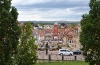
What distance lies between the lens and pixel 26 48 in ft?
90.4

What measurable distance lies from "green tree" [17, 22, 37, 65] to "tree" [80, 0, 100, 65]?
20.7 feet

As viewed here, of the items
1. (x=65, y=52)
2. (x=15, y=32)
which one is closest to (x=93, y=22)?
(x=15, y=32)

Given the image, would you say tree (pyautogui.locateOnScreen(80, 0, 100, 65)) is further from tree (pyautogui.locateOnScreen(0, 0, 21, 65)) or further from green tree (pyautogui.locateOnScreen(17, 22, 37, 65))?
green tree (pyautogui.locateOnScreen(17, 22, 37, 65))

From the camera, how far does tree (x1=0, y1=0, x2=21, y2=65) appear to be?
71.6 ft

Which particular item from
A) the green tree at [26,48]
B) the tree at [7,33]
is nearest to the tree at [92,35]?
the tree at [7,33]

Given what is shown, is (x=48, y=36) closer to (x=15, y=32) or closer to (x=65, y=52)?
(x=65, y=52)

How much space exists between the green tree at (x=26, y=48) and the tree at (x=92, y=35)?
632 centimetres

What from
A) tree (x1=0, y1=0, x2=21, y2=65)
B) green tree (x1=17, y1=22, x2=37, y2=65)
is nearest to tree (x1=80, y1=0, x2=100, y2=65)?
tree (x1=0, y1=0, x2=21, y2=65)

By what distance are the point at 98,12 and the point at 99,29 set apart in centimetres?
139

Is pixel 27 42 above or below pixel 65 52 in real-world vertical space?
above

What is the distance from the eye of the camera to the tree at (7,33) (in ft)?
71.6

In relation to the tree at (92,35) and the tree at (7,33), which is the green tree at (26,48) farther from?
the tree at (92,35)

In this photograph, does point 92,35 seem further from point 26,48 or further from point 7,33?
point 26,48

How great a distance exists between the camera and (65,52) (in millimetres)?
63594
